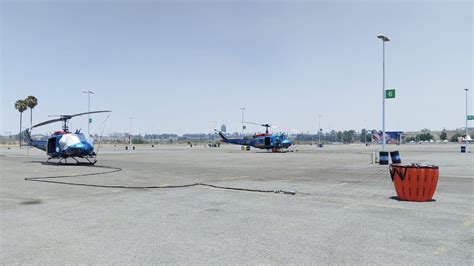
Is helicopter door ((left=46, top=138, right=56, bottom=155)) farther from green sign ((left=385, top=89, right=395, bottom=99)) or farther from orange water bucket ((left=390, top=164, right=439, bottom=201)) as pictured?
green sign ((left=385, top=89, right=395, bottom=99))

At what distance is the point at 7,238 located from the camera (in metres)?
6.50

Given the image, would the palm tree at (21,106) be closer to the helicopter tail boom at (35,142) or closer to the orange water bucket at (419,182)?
the helicopter tail boom at (35,142)

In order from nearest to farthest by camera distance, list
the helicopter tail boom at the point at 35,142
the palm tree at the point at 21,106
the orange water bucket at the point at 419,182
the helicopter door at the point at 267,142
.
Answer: the orange water bucket at the point at 419,182 < the helicopter tail boom at the point at 35,142 < the helicopter door at the point at 267,142 < the palm tree at the point at 21,106

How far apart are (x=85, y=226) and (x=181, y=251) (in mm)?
2757

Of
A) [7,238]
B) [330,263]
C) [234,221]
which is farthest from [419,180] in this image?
[7,238]

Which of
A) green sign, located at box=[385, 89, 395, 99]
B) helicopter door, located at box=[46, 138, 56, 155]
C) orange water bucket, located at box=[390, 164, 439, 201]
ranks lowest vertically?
orange water bucket, located at box=[390, 164, 439, 201]

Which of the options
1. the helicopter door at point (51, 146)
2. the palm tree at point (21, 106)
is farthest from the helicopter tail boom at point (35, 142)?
the palm tree at point (21, 106)

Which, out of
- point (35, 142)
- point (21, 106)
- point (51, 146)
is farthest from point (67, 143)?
point (21, 106)

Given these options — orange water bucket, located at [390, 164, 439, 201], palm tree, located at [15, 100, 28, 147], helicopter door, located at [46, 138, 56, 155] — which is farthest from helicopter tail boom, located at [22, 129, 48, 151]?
palm tree, located at [15, 100, 28, 147]

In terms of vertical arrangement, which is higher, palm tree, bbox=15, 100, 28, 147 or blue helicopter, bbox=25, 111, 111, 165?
palm tree, bbox=15, 100, 28, 147

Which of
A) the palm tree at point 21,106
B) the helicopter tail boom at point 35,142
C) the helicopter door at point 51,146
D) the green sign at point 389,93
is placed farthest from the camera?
the palm tree at point 21,106

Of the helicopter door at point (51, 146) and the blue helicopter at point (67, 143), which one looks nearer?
the blue helicopter at point (67, 143)

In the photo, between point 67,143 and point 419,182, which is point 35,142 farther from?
point 419,182

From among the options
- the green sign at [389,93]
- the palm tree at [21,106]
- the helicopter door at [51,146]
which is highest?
the palm tree at [21,106]
